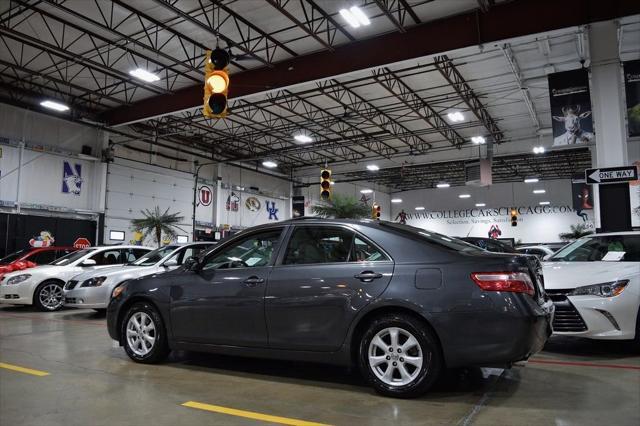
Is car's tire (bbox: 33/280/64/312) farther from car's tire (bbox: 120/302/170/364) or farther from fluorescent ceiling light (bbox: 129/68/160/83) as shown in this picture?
fluorescent ceiling light (bbox: 129/68/160/83)

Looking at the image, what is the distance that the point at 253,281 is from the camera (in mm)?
4234

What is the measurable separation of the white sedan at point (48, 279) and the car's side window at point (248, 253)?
611 centimetres

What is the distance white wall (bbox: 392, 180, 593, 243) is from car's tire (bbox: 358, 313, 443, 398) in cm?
3414

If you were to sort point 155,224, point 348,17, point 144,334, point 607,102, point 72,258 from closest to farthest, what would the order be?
point 144,334 < point 72,258 < point 348,17 < point 607,102 < point 155,224

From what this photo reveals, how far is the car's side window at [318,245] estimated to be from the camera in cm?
407

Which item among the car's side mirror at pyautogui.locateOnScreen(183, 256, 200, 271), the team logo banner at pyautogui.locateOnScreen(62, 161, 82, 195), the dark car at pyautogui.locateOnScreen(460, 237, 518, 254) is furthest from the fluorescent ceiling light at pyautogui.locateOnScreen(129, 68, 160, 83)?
the car's side mirror at pyautogui.locateOnScreen(183, 256, 200, 271)

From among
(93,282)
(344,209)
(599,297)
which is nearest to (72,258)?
(93,282)

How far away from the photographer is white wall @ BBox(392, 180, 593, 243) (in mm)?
37969

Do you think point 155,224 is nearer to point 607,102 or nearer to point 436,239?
point 607,102

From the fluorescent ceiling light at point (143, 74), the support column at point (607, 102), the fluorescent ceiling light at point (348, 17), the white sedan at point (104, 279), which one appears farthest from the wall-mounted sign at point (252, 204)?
the support column at point (607, 102)

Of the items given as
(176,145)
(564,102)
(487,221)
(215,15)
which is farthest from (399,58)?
(487,221)

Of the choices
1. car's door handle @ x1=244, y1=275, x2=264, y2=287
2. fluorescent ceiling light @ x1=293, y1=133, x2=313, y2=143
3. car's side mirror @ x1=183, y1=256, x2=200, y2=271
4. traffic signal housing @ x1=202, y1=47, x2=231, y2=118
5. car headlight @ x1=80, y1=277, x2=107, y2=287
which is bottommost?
car headlight @ x1=80, y1=277, x2=107, y2=287

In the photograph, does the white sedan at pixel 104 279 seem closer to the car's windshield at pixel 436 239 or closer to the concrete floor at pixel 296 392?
the concrete floor at pixel 296 392

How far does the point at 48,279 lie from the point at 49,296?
1.22ft
